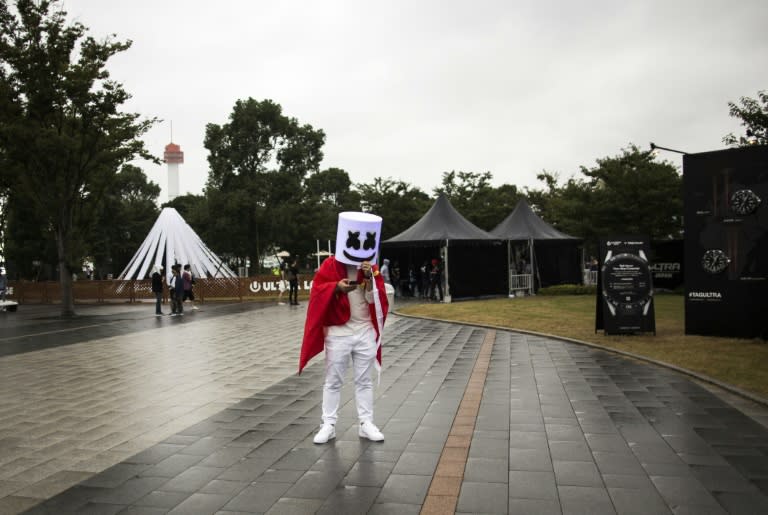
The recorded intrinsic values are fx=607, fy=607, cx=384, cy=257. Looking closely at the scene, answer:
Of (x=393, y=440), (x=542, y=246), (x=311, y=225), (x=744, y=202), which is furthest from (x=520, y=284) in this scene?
(x=393, y=440)

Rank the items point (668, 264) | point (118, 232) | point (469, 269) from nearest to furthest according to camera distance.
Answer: point (469, 269)
point (668, 264)
point (118, 232)

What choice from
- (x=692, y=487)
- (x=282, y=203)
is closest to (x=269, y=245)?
(x=282, y=203)

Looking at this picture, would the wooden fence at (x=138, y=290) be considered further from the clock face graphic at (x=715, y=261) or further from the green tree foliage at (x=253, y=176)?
the clock face graphic at (x=715, y=261)

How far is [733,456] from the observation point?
4539 millimetres

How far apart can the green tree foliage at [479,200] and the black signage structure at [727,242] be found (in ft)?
88.0

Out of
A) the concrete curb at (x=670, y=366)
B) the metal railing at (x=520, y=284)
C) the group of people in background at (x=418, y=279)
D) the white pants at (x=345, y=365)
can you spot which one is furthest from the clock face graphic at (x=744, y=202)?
the metal railing at (x=520, y=284)

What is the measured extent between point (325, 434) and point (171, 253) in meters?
29.2

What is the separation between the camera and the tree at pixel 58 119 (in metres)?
18.4

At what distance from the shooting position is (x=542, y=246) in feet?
86.8

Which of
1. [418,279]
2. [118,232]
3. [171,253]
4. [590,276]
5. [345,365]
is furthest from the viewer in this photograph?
[118,232]

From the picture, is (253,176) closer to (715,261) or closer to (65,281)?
(65,281)

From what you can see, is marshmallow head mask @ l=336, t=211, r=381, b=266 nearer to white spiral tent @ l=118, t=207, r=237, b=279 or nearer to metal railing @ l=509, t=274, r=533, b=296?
metal railing @ l=509, t=274, r=533, b=296

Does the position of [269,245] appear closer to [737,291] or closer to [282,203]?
[282,203]

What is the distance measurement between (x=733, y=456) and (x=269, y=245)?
40124 mm
